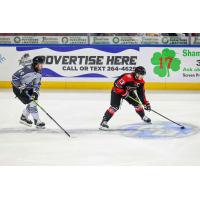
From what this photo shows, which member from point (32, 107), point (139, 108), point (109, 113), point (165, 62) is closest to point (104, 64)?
point (165, 62)

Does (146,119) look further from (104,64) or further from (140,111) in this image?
(104,64)

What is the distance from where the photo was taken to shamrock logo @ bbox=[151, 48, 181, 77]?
10.0 m

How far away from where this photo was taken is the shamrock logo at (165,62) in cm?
1004

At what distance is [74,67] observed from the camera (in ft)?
33.4

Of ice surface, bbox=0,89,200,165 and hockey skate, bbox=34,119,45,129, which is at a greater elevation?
hockey skate, bbox=34,119,45,129

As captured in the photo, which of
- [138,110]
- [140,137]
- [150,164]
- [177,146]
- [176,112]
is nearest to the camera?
[150,164]

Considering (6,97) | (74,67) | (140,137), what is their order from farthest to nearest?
(74,67), (6,97), (140,137)

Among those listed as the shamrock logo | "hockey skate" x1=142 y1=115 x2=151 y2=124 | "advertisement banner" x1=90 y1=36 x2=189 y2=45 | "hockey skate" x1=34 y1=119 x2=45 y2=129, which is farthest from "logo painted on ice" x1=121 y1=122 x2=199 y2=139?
"advertisement banner" x1=90 y1=36 x2=189 y2=45

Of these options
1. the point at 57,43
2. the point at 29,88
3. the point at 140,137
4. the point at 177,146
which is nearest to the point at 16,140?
the point at 29,88

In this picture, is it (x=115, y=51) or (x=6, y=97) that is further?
(x=115, y=51)

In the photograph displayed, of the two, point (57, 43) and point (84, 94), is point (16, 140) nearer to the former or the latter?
point (84, 94)

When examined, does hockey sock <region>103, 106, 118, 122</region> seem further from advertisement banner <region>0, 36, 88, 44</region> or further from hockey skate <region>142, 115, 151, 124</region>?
advertisement banner <region>0, 36, 88, 44</region>

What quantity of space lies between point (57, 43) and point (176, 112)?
446 centimetres

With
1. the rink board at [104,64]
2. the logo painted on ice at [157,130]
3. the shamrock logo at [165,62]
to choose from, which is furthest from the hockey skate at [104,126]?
the shamrock logo at [165,62]
